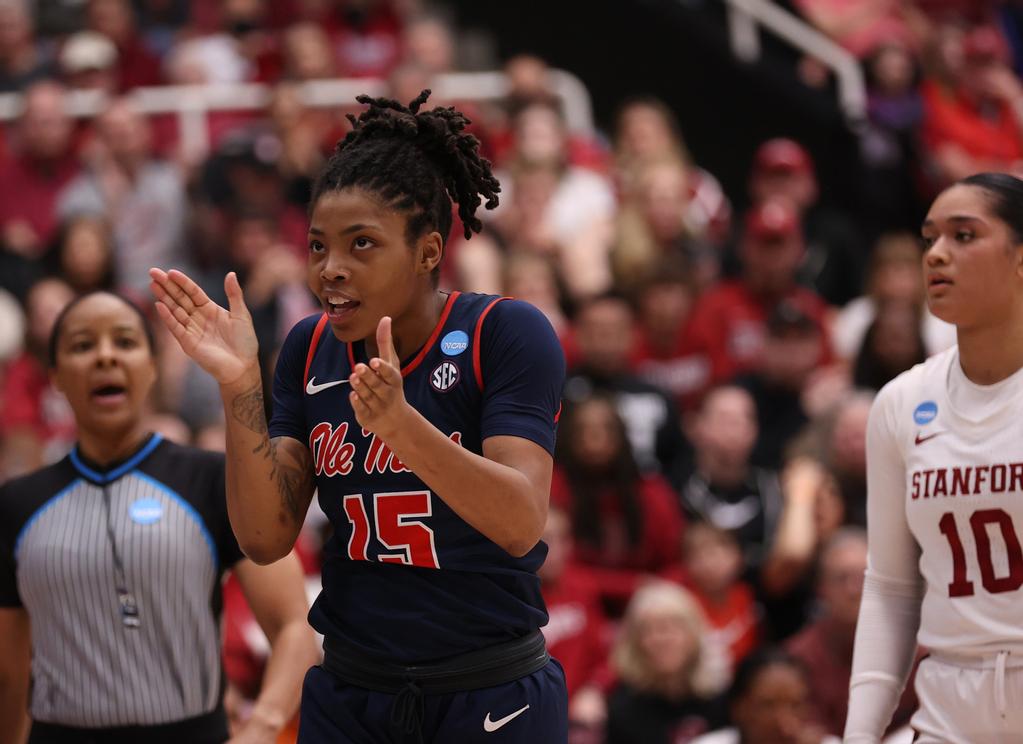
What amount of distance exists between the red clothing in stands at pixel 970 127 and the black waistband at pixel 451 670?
886 centimetres

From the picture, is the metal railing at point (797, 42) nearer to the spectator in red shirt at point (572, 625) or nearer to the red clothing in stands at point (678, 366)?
the red clothing in stands at point (678, 366)

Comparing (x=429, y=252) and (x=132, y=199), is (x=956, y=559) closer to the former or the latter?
(x=429, y=252)

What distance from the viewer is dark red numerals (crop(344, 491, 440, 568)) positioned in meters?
3.51

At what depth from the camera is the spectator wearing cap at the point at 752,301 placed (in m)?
9.50

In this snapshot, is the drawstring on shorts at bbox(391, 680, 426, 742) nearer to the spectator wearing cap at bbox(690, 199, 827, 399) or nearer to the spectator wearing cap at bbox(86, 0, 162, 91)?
the spectator wearing cap at bbox(690, 199, 827, 399)

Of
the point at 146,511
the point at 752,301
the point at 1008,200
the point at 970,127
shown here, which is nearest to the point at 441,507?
the point at 146,511

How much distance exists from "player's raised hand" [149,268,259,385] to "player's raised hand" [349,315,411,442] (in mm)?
458

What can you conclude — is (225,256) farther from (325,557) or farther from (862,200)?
(325,557)

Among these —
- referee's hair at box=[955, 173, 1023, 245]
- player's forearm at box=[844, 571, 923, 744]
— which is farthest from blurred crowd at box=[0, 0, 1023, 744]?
referee's hair at box=[955, 173, 1023, 245]

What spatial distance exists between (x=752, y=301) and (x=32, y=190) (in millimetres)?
4709

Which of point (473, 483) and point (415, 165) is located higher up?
point (415, 165)

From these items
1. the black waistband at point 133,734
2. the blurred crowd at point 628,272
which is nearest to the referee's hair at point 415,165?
the black waistband at point 133,734

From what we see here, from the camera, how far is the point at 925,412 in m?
4.06

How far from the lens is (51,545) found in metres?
4.36
